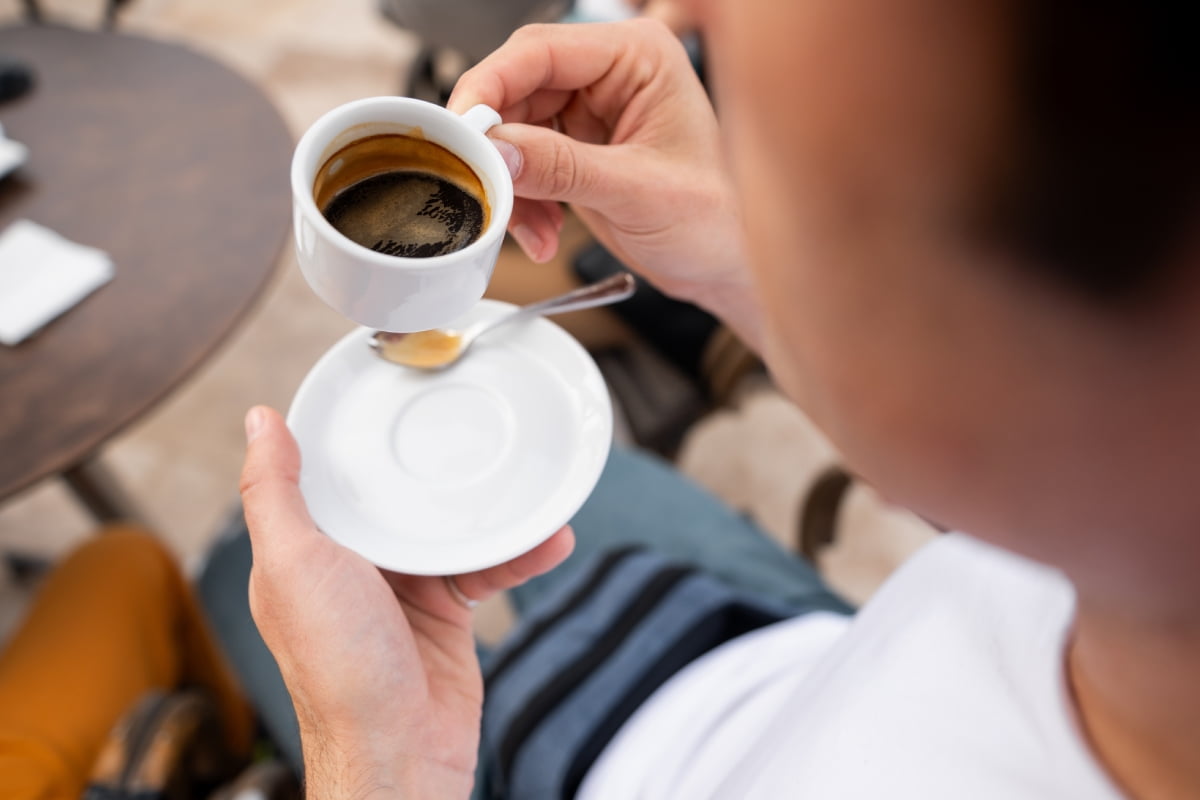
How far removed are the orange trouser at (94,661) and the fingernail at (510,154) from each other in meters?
0.87

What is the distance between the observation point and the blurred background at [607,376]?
1.36 metres

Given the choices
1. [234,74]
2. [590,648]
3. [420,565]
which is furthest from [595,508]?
[234,74]

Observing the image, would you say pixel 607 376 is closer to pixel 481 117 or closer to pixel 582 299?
pixel 582 299

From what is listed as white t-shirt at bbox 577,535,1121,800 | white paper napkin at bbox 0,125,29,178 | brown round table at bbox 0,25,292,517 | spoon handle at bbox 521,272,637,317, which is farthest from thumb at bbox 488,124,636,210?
white paper napkin at bbox 0,125,29,178

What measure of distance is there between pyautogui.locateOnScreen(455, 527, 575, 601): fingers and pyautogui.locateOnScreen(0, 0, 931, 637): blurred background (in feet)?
Answer: 0.68

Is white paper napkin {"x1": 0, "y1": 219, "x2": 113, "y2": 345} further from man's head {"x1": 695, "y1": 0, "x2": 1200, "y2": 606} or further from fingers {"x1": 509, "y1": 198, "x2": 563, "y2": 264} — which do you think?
man's head {"x1": 695, "y1": 0, "x2": 1200, "y2": 606}

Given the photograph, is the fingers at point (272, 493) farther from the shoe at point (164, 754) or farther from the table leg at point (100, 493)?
the table leg at point (100, 493)

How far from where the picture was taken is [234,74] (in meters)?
1.48

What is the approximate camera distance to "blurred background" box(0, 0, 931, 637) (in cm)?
136

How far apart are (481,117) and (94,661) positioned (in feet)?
2.93

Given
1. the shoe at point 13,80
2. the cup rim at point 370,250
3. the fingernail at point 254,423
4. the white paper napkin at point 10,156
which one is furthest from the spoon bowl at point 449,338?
the shoe at point 13,80

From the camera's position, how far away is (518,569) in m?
0.81

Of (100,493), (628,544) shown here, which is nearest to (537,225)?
(628,544)

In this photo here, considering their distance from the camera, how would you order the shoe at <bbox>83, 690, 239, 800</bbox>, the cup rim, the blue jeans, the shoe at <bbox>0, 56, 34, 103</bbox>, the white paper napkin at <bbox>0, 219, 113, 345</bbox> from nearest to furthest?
the cup rim, the shoe at <bbox>83, 690, 239, 800</bbox>, the blue jeans, the white paper napkin at <bbox>0, 219, 113, 345</bbox>, the shoe at <bbox>0, 56, 34, 103</bbox>
